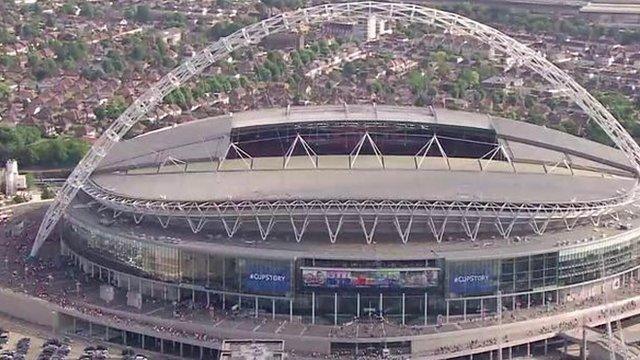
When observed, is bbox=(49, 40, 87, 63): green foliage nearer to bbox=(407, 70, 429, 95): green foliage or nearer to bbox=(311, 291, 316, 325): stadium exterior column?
bbox=(407, 70, 429, 95): green foliage

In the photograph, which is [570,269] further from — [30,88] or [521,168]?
[30,88]

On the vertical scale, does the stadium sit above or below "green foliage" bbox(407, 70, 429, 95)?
above

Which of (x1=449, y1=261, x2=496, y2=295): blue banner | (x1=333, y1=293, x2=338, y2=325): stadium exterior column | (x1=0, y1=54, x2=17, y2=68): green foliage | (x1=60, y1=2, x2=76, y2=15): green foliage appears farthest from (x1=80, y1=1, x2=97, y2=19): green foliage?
(x1=449, y1=261, x2=496, y2=295): blue banner

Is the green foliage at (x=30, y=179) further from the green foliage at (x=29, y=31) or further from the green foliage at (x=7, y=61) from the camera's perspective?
the green foliage at (x=29, y=31)

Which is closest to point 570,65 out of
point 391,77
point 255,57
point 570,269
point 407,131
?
point 391,77

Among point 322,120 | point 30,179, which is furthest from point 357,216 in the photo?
point 30,179

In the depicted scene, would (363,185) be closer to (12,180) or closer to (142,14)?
(12,180)

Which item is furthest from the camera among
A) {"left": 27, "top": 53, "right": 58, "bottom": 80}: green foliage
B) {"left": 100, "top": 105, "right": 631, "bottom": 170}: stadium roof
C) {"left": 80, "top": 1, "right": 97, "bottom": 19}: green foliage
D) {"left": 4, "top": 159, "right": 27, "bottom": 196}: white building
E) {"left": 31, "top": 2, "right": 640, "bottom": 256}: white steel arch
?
{"left": 80, "top": 1, "right": 97, "bottom": 19}: green foliage
